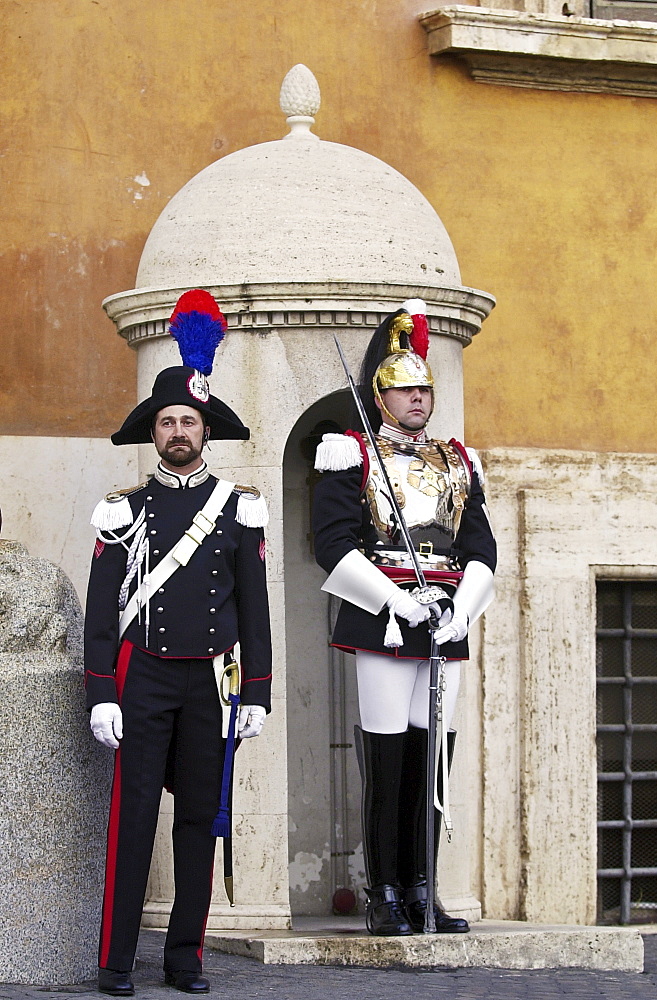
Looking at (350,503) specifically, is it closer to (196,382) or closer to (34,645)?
(196,382)

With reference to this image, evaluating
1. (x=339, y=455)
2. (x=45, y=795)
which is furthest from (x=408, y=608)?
(x=45, y=795)

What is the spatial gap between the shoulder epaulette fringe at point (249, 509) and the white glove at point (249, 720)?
1.74ft

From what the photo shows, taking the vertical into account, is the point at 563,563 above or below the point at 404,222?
below

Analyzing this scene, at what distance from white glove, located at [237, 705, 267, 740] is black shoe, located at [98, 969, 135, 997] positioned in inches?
29.0

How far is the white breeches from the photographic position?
20.4 feet

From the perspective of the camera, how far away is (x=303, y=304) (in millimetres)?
6887

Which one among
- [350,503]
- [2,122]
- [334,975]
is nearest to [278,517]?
[350,503]

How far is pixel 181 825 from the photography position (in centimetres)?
564

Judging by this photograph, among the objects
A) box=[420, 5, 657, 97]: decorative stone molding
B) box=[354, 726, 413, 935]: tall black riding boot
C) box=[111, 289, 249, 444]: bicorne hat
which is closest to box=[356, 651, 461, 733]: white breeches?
A: box=[354, 726, 413, 935]: tall black riding boot

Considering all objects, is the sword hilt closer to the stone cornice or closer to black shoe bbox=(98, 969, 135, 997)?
the stone cornice

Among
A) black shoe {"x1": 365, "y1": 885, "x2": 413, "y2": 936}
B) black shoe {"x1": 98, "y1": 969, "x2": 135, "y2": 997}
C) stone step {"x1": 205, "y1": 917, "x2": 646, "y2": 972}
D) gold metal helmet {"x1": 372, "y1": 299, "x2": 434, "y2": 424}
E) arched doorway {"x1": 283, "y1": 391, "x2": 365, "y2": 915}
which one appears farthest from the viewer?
arched doorway {"x1": 283, "y1": 391, "x2": 365, "y2": 915}

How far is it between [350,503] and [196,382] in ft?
2.39

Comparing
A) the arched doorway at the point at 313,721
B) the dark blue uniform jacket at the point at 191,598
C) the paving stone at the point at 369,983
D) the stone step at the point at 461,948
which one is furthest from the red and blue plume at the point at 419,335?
the paving stone at the point at 369,983

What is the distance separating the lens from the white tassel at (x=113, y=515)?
18.7 feet
